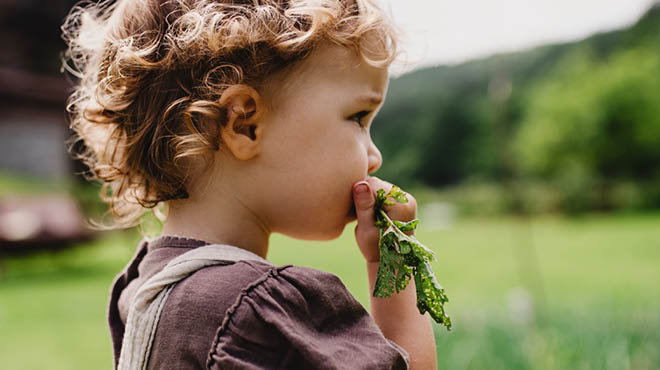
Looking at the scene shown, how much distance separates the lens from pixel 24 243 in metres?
7.66

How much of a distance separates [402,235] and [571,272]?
7.75m

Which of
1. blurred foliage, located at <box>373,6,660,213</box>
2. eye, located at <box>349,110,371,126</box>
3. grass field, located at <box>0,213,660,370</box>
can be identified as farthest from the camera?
blurred foliage, located at <box>373,6,660,213</box>

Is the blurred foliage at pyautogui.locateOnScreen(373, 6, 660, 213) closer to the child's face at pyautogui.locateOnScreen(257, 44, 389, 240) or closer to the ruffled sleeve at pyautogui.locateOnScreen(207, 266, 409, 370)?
the child's face at pyautogui.locateOnScreen(257, 44, 389, 240)

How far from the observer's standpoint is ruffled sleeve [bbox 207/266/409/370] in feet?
2.61

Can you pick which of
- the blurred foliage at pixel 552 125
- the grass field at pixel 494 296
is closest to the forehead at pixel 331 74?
the grass field at pixel 494 296

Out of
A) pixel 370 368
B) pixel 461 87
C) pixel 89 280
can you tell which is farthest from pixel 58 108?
pixel 461 87

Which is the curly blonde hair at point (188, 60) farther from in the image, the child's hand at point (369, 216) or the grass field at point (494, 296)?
the grass field at point (494, 296)

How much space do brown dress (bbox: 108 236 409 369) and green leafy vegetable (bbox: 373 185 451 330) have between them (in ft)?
0.24

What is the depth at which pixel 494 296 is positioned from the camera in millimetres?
5828

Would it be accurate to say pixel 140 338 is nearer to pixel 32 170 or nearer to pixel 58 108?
pixel 58 108

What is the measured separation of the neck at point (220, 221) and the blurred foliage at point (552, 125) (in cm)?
870

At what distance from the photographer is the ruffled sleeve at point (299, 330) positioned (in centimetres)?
80

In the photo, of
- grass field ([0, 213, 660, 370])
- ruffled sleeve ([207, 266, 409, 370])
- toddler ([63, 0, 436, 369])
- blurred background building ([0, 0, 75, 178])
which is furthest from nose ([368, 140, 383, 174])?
blurred background building ([0, 0, 75, 178])

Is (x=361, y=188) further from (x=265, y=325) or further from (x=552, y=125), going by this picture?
(x=552, y=125)
